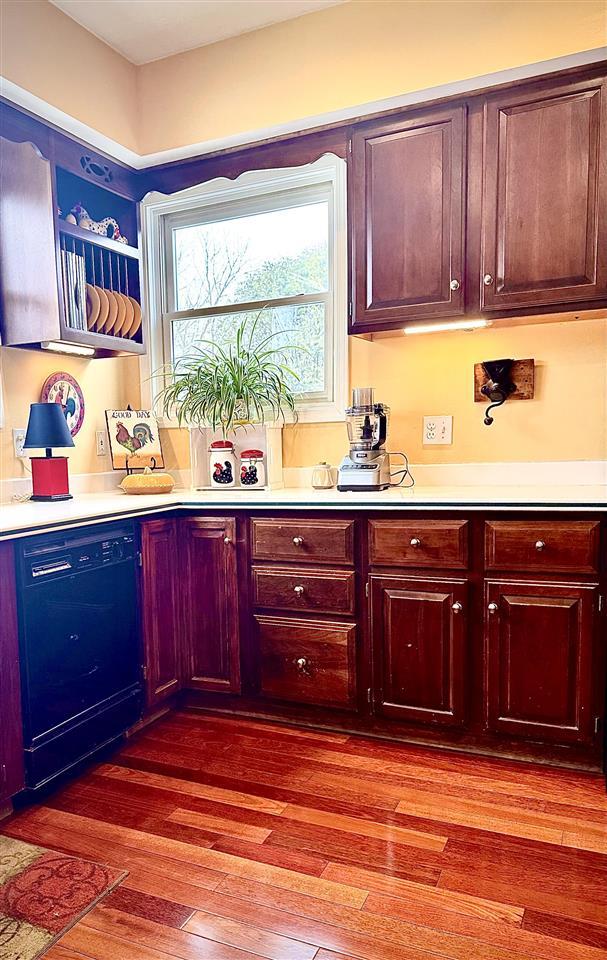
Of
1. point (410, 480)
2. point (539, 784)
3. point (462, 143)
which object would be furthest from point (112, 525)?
point (462, 143)

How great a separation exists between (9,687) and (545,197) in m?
2.43

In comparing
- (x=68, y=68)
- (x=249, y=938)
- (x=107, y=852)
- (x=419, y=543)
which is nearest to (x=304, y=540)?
(x=419, y=543)

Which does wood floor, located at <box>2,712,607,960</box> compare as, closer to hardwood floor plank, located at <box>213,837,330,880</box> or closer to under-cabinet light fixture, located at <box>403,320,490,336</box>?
hardwood floor plank, located at <box>213,837,330,880</box>

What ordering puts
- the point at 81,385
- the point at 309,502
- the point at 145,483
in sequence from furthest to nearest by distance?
the point at 81,385
the point at 145,483
the point at 309,502

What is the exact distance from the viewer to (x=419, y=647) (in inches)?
90.7

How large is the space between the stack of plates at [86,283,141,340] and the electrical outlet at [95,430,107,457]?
1.61ft

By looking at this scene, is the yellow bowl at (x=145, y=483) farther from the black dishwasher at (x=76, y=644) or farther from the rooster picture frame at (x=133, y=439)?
the black dishwasher at (x=76, y=644)

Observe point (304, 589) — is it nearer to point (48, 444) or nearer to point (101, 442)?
point (48, 444)

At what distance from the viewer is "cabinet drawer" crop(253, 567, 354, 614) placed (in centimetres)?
241

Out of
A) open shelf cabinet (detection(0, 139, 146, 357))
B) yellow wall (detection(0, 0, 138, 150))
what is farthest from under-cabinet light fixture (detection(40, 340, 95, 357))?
yellow wall (detection(0, 0, 138, 150))

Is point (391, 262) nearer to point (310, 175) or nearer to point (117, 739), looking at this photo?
point (310, 175)

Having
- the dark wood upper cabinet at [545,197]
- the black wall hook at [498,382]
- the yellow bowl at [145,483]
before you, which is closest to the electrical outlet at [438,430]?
the black wall hook at [498,382]

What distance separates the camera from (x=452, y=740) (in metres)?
2.34

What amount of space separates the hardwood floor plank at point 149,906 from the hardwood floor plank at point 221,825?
265 millimetres
